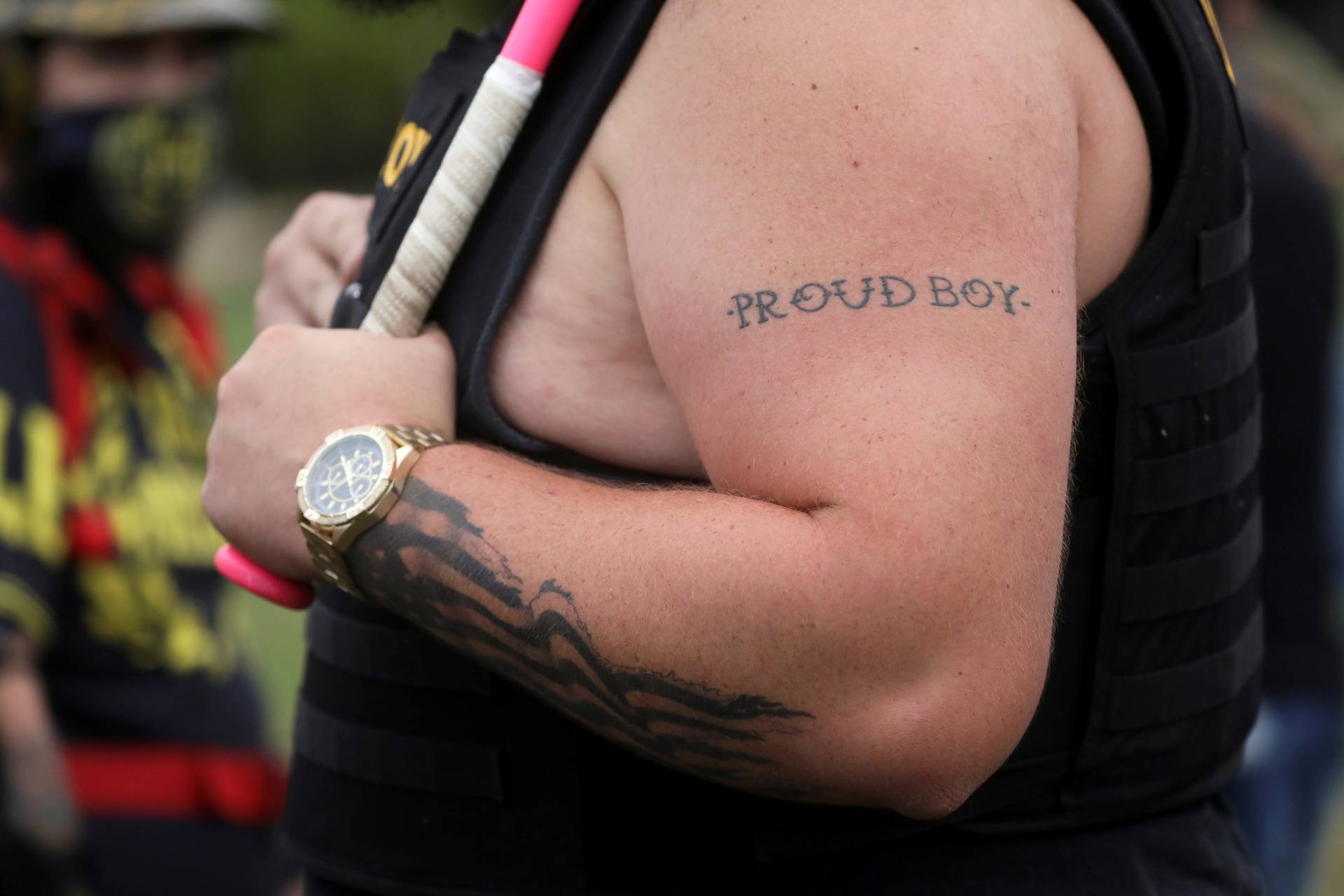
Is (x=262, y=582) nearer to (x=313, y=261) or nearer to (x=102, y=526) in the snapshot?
(x=313, y=261)

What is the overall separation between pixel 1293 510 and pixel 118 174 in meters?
2.96

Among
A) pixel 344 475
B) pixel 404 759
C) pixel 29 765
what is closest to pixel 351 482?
pixel 344 475

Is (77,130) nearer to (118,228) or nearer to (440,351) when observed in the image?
(118,228)

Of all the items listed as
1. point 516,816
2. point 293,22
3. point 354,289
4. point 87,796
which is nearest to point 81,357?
point 87,796

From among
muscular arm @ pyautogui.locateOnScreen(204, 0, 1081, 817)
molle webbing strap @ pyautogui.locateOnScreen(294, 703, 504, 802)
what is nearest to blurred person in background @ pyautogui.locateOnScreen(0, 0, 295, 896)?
molle webbing strap @ pyautogui.locateOnScreen(294, 703, 504, 802)

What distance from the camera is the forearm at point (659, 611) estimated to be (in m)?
1.10

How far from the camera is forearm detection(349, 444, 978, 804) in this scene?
3.61 feet

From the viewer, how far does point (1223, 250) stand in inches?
53.7

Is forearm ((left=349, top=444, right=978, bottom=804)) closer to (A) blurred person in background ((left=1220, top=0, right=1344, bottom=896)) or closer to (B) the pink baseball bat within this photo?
(B) the pink baseball bat

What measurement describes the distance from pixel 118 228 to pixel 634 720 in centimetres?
292

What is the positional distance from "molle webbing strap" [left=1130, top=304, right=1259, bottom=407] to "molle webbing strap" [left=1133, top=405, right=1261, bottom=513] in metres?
0.06

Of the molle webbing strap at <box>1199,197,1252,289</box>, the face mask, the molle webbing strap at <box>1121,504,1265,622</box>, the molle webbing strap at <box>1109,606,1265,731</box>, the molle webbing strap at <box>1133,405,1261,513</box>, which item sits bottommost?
the face mask

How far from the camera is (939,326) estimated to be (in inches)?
43.2

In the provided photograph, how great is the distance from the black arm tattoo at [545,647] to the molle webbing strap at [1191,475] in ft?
1.41
